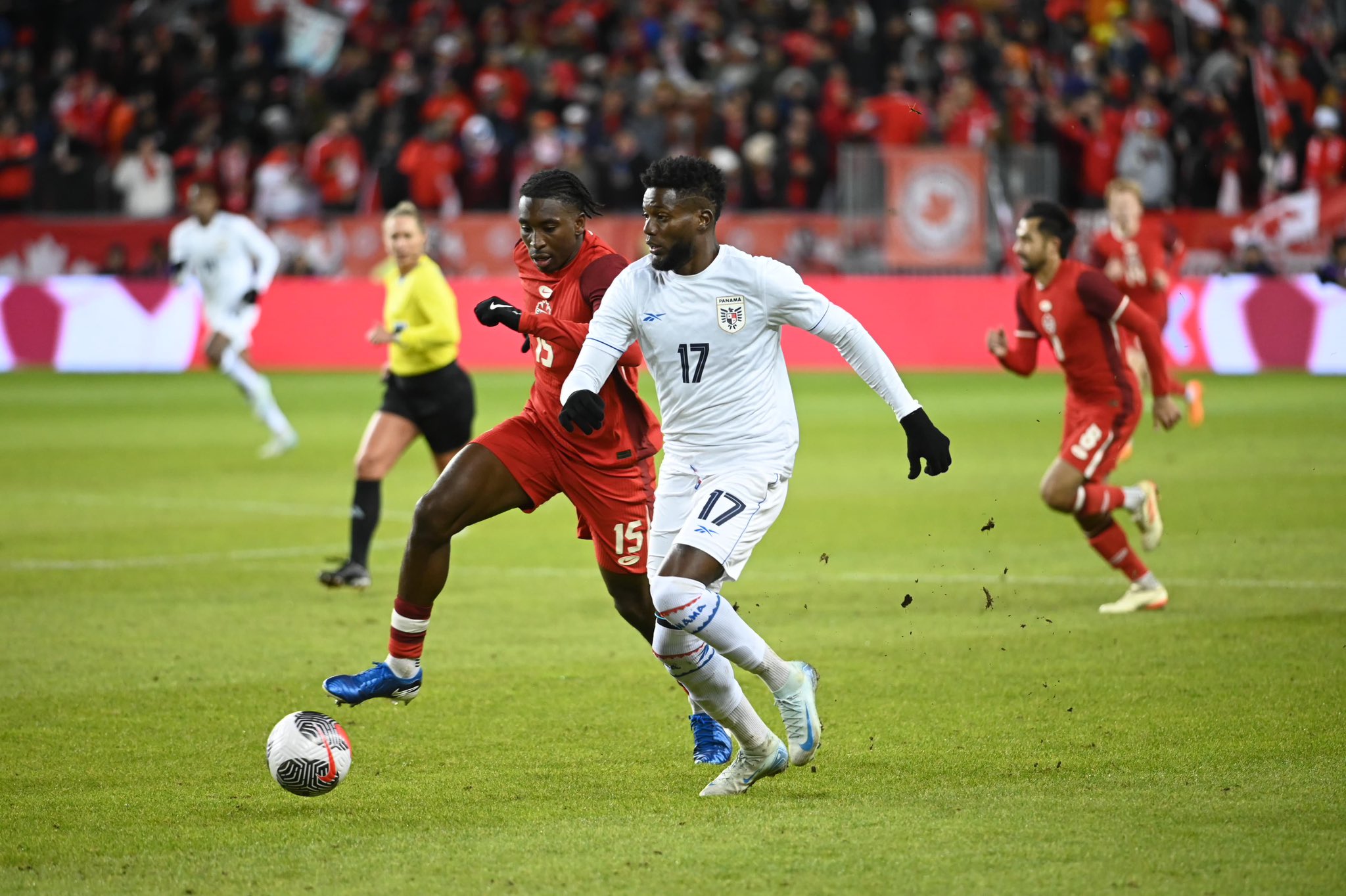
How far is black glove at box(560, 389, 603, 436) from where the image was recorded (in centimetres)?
589

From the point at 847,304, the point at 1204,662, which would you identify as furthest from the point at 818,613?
the point at 847,304

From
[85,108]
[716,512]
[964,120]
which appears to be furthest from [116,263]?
[716,512]

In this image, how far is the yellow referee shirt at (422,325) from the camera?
1078 centimetres

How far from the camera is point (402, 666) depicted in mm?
6629

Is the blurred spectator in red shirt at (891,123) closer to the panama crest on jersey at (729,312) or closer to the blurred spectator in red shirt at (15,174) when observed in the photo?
the blurred spectator in red shirt at (15,174)

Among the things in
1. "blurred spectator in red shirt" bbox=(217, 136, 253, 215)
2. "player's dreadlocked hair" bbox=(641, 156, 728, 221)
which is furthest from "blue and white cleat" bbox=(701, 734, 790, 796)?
"blurred spectator in red shirt" bbox=(217, 136, 253, 215)

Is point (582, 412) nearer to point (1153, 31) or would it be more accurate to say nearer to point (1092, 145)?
point (1092, 145)

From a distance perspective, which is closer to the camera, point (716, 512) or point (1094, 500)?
point (716, 512)

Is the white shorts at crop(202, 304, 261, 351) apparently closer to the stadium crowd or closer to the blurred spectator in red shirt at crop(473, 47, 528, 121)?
the stadium crowd

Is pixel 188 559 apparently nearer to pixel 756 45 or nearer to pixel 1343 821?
pixel 1343 821

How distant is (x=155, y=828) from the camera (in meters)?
5.58

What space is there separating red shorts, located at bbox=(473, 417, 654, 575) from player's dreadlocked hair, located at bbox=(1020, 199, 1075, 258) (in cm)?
383

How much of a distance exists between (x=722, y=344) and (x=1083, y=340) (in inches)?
178

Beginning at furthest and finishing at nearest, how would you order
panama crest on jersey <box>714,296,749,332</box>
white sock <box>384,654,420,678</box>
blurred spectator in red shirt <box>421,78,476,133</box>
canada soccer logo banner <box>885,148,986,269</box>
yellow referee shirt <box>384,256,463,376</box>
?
1. blurred spectator in red shirt <box>421,78,476,133</box>
2. canada soccer logo banner <box>885,148,986,269</box>
3. yellow referee shirt <box>384,256,463,376</box>
4. white sock <box>384,654,420,678</box>
5. panama crest on jersey <box>714,296,749,332</box>
